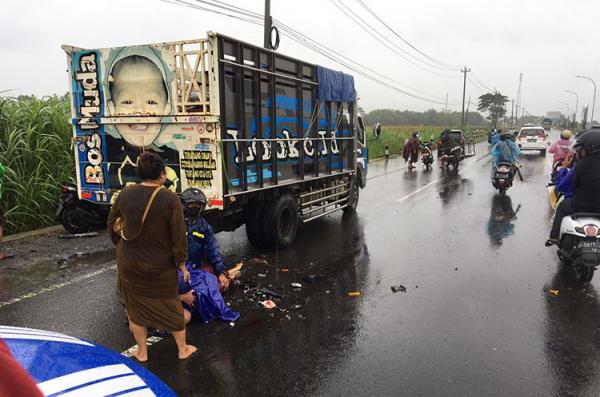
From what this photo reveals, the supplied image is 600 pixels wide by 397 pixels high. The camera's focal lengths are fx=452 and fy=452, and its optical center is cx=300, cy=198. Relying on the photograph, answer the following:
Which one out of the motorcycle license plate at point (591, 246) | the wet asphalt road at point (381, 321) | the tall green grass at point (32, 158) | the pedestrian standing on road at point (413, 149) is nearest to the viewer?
the wet asphalt road at point (381, 321)

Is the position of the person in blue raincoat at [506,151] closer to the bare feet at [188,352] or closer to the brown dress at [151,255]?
the bare feet at [188,352]

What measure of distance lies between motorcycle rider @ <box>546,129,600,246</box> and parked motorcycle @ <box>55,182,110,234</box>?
6.89 metres

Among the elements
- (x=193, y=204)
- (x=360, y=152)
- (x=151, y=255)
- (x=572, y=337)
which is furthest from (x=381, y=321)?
(x=360, y=152)

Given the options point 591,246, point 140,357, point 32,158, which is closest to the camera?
point 140,357

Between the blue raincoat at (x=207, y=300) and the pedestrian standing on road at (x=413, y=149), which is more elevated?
the pedestrian standing on road at (x=413, y=149)

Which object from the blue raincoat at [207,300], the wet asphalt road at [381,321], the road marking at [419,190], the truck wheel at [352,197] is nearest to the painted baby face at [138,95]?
the wet asphalt road at [381,321]

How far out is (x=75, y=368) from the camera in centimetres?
179

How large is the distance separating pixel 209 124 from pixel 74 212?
3.67 meters

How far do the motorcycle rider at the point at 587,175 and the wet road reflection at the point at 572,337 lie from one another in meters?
0.97

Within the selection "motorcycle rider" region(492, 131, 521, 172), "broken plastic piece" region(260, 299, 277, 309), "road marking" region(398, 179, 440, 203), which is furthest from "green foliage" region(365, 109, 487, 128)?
"broken plastic piece" region(260, 299, 277, 309)

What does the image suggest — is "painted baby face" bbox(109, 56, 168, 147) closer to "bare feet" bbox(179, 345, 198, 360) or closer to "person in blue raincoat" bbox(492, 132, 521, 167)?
"bare feet" bbox(179, 345, 198, 360)

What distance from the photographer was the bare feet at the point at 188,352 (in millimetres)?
3670

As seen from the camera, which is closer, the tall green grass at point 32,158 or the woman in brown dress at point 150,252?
the woman in brown dress at point 150,252

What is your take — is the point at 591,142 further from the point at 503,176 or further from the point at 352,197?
the point at 503,176
